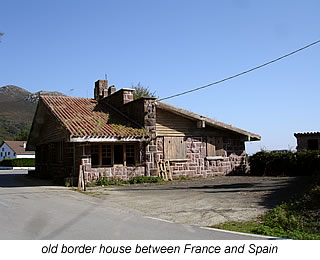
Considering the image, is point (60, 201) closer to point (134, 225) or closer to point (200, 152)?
point (134, 225)

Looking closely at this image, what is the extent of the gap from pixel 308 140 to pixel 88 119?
2091cm

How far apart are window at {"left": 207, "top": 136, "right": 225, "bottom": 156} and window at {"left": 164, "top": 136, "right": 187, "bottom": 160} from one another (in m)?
1.70

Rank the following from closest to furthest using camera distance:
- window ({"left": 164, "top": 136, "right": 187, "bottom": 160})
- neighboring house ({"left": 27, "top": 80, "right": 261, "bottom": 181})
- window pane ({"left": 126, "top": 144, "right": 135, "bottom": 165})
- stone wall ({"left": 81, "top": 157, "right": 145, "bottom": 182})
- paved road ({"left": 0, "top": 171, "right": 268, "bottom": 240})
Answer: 1. paved road ({"left": 0, "top": 171, "right": 268, "bottom": 240})
2. stone wall ({"left": 81, "top": 157, "right": 145, "bottom": 182})
3. neighboring house ({"left": 27, "top": 80, "right": 261, "bottom": 181})
4. window pane ({"left": 126, "top": 144, "right": 135, "bottom": 165})
5. window ({"left": 164, "top": 136, "right": 187, "bottom": 160})

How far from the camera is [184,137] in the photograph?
19.2m

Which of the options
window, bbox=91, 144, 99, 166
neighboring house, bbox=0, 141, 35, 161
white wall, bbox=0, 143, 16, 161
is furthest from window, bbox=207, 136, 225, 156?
white wall, bbox=0, 143, 16, 161

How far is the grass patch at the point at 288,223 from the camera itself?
640 centimetres

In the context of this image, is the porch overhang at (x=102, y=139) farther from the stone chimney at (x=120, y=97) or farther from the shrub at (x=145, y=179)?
the stone chimney at (x=120, y=97)

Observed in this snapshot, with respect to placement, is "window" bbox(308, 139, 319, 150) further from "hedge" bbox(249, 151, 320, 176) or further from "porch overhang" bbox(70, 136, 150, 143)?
"porch overhang" bbox(70, 136, 150, 143)

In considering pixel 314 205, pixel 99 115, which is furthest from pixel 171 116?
pixel 314 205

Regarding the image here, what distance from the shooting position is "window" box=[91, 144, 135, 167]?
16.8m

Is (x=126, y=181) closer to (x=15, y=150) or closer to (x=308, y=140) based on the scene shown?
(x=308, y=140)

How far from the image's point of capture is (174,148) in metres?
18.8

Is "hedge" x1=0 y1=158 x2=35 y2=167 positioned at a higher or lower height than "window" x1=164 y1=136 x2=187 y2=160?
lower
